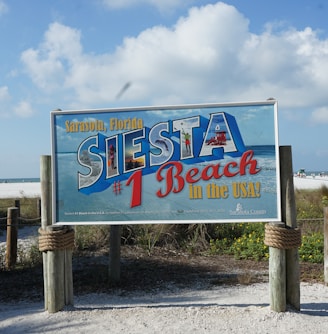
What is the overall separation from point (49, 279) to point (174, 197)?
1684 mm

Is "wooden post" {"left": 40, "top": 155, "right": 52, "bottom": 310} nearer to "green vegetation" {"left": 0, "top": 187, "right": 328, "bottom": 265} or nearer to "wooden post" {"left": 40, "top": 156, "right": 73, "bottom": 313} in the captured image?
"wooden post" {"left": 40, "top": 156, "right": 73, "bottom": 313}

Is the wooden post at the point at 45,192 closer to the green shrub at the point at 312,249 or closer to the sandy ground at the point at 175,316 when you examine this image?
the sandy ground at the point at 175,316

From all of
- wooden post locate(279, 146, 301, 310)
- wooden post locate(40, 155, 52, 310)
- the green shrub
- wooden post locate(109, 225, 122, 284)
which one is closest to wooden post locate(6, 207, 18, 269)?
wooden post locate(109, 225, 122, 284)

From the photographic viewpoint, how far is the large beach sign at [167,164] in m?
5.14

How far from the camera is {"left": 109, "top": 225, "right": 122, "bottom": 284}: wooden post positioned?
6.91m

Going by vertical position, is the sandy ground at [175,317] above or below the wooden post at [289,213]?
below

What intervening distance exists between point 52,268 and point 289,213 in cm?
270

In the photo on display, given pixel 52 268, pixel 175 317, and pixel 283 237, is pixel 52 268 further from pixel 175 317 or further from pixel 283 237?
pixel 283 237

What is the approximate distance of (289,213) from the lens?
5.16 metres

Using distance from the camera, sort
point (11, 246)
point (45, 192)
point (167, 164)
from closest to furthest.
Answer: point (167, 164), point (45, 192), point (11, 246)

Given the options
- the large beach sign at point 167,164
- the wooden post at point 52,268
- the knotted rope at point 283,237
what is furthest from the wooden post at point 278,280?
the wooden post at point 52,268

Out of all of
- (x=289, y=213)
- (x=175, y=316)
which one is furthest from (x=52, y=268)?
(x=289, y=213)

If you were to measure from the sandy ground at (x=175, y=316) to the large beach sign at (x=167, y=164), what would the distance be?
1.03 m

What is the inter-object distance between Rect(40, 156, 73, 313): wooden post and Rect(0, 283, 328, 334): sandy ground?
132mm
